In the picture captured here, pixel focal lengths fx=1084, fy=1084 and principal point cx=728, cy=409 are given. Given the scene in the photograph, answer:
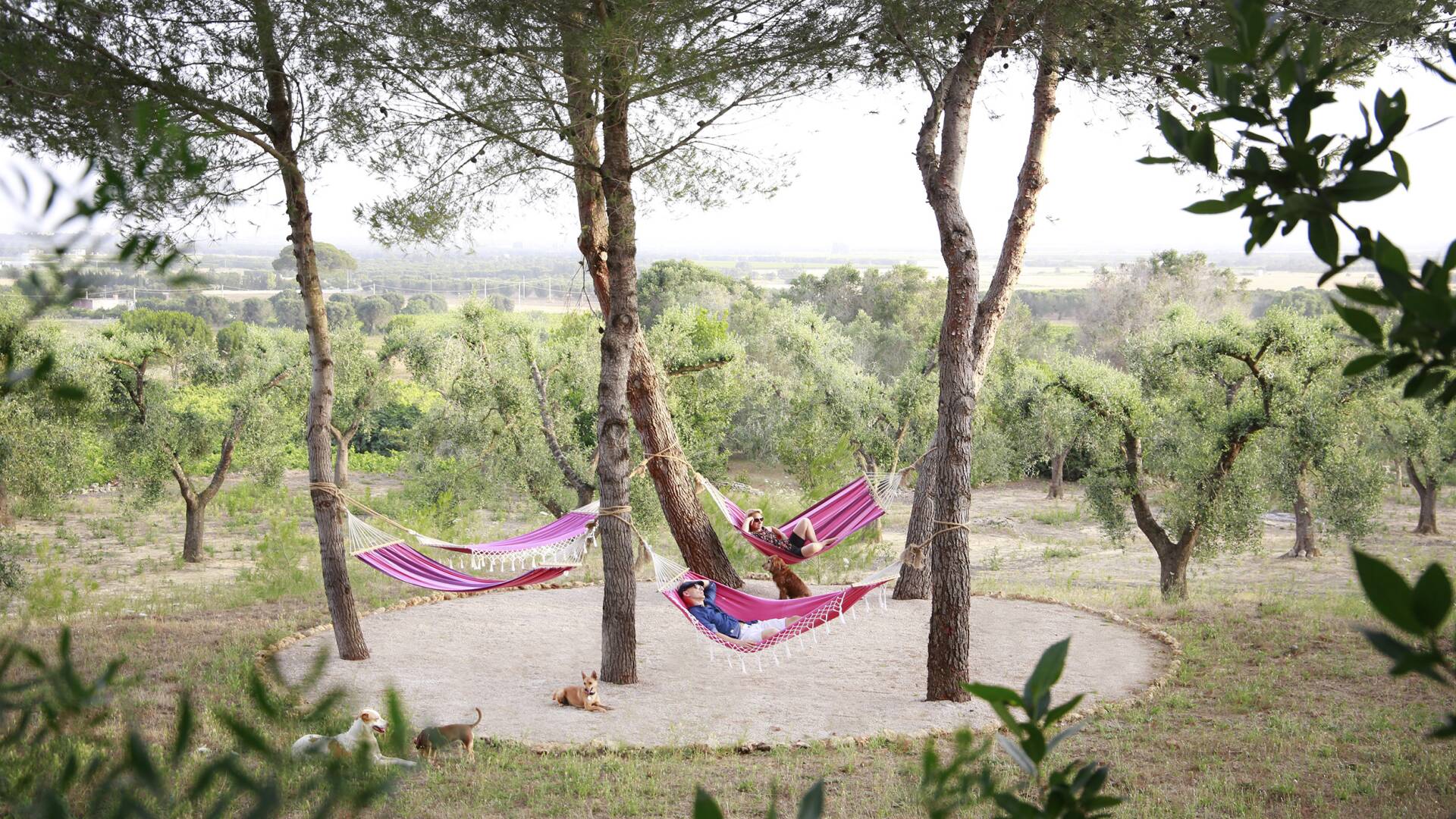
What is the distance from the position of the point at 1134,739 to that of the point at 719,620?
1.97 m

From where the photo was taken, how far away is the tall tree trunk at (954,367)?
17.3ft

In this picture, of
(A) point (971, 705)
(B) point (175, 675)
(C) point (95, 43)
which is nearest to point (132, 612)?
(B) point (175, 675)

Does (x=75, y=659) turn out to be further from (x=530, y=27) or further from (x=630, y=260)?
(x=530, y=27)

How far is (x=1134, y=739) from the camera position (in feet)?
15.0

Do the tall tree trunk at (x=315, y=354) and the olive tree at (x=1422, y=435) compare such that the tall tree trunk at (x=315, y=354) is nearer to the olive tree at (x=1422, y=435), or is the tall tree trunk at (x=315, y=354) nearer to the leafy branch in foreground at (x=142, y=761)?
the leafy branch in foreground at (x=142, y=761)

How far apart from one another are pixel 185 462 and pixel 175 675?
7322 millimetres

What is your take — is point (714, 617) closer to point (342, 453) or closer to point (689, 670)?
point (689, 670)

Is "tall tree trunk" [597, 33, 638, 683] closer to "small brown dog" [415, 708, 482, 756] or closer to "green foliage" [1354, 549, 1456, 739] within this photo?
"small brown dog" [415, 708, 482, 756]

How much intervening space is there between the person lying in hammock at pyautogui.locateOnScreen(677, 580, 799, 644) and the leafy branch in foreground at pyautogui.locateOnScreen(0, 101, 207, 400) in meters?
4.43

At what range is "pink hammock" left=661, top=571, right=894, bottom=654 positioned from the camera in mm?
5184

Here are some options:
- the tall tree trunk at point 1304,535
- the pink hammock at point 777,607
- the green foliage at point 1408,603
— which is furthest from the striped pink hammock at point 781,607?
the tall tree trunk at point 1304,535

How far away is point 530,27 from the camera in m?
5.47

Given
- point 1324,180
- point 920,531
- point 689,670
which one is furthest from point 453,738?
point 920,531

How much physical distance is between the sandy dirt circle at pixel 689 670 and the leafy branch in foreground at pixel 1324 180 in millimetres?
4107
